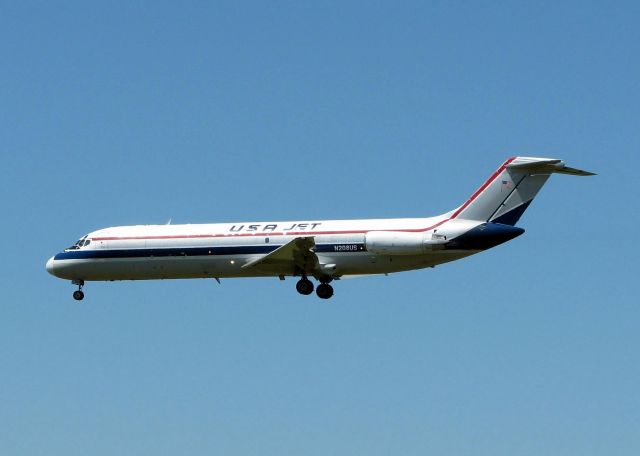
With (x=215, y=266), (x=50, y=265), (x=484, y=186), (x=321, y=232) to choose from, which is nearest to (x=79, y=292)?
(x=50, y=265)

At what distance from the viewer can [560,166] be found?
188 ft

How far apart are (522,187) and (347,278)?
358 inches

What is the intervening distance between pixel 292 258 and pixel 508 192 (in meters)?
8.79

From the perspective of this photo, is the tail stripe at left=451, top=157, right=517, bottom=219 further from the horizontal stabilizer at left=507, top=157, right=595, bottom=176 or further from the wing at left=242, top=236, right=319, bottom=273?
the wing at left=242, top=236, right=319, bottom=273

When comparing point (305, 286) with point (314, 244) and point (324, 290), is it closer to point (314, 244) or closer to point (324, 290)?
point (324, 290)

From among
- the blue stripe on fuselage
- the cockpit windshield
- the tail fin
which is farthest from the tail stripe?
the cockpit windshield

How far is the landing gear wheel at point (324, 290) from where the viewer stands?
61.4m

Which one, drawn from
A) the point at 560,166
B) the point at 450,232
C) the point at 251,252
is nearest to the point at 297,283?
the point at 251,252

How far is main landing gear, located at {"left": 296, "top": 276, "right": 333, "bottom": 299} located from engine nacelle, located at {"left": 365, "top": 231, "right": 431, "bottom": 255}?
3.48m

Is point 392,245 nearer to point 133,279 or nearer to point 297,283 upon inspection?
point 297,283

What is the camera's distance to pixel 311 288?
2398 inches

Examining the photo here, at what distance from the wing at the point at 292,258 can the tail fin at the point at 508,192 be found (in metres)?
5.69

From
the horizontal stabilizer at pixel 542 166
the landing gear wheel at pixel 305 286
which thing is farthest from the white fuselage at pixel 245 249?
the horizontal stabilizer at pixel 542 166

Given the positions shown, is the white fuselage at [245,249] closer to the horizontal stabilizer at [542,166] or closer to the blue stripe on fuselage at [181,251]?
the blue stripe on fuselage at [181,251]
